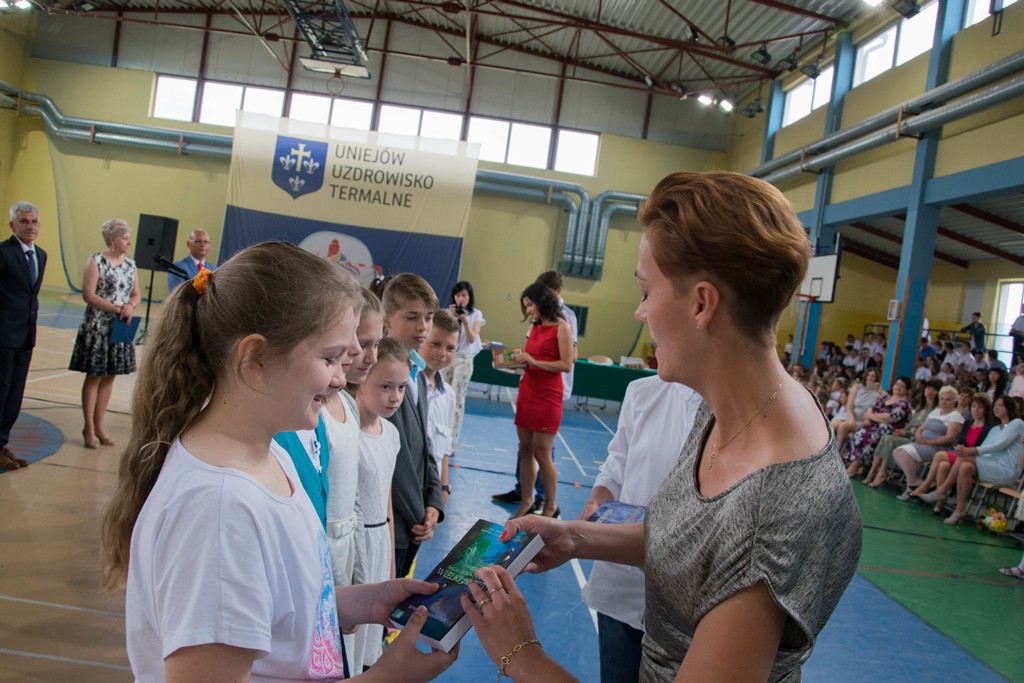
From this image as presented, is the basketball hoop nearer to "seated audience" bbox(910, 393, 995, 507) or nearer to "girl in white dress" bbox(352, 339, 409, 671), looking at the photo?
"seated audience" bbox(910, 393, 995, 507)

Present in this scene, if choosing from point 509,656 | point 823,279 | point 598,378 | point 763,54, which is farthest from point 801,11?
point 509,656

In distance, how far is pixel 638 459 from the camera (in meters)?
2.16

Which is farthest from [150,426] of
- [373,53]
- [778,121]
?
[373,53]

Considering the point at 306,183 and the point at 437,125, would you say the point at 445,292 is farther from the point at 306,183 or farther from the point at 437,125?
the point at 437,125

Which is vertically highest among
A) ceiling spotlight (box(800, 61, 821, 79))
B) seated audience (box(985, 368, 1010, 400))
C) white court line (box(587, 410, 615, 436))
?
ceiling spotlight (box(800, 61, 821, 79))

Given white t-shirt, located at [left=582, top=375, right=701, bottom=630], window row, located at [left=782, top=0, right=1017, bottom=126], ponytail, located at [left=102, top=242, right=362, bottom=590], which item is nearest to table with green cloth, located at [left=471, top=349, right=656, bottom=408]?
window row, located at [left=782, top=0, right=1017, bottom=126]

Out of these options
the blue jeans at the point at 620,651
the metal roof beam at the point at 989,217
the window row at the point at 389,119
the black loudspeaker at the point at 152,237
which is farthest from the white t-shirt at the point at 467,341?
the metal roof beam at the point at 989,217

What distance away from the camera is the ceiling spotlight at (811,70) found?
1396 centimetres

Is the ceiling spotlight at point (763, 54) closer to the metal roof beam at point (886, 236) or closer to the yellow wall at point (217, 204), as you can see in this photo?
the yellow wall at point (217, 204)

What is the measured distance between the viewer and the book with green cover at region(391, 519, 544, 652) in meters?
1.16

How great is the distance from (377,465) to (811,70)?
14603mm

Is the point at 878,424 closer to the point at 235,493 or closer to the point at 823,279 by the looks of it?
the point at 823,279

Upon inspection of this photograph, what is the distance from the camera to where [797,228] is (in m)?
1.08

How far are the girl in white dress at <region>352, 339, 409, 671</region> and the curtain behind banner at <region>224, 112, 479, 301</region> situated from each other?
11.8 metres
